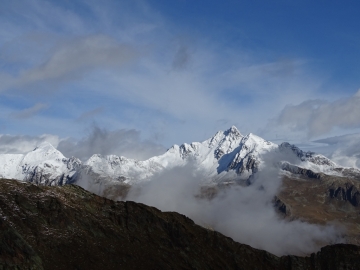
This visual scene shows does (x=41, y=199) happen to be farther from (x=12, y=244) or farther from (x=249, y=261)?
(x=249, y=261)

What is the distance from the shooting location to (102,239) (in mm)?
153875

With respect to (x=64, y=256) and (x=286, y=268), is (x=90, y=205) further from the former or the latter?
(x=286, y=268)

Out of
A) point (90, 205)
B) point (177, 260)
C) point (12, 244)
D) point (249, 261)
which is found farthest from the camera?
point (249, 261)

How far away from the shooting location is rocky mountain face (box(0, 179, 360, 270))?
13270 cm

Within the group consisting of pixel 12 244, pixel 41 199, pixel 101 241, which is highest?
pixel 41 199

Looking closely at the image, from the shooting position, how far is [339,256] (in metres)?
200

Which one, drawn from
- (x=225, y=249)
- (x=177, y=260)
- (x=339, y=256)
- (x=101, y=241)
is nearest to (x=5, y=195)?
(x=101, y=241)

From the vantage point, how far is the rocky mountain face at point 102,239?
132700 mm

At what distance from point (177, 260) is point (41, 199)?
180 feet

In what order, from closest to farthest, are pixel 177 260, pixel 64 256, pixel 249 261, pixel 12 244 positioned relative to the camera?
pixel 12 244 → pixel 64 256 → pixel 177 260 → pixel 249 261

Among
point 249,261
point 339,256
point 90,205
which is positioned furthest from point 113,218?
point 339,256

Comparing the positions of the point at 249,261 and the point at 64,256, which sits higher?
the point at 249,261

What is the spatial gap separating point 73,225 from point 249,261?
3046 inches

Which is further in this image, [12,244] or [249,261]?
[249,261]
